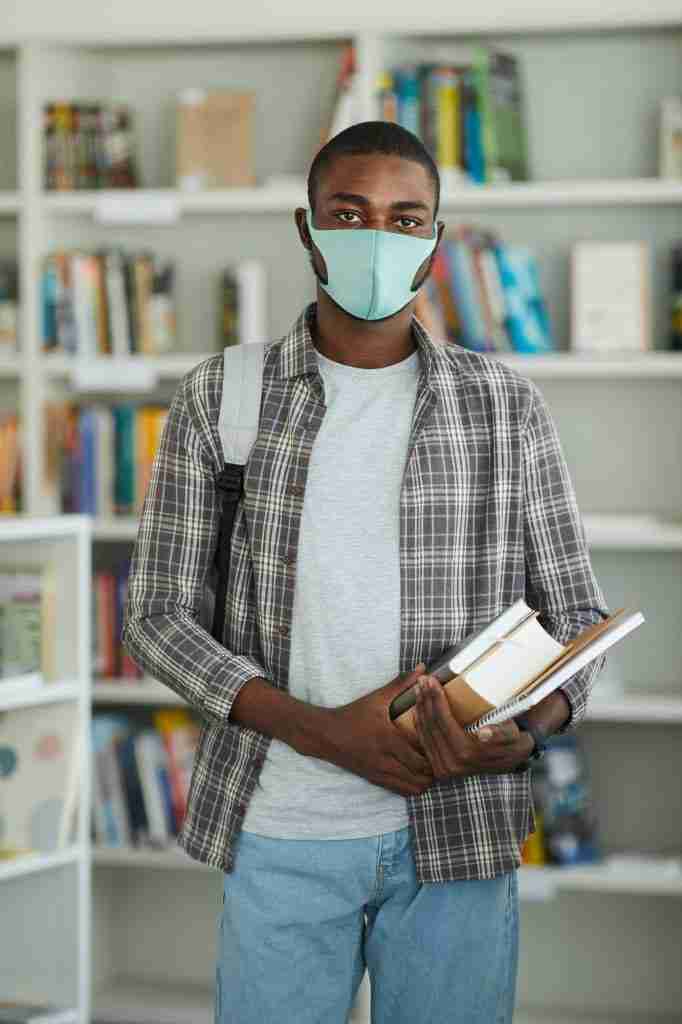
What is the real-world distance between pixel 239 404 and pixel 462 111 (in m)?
1.79

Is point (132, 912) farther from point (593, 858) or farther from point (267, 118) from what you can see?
point (267, 118)

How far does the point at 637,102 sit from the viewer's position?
10.2 feet

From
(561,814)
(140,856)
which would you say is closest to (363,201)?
(561,814)

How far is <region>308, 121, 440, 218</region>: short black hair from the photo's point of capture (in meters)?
1.39

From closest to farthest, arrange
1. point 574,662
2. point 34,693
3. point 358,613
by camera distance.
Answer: point 574,662 → point 358,613 → point 34,693

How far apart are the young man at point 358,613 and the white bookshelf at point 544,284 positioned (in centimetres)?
157

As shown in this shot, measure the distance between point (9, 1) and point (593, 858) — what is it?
2.40 m

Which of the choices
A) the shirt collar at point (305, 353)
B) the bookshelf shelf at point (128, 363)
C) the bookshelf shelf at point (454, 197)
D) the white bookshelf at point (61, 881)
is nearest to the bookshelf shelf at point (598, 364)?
the bookshelf shelf at point (454, 197)

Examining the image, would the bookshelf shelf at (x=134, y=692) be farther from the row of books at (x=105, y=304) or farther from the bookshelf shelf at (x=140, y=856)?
the row of books at (x=105, y=304)

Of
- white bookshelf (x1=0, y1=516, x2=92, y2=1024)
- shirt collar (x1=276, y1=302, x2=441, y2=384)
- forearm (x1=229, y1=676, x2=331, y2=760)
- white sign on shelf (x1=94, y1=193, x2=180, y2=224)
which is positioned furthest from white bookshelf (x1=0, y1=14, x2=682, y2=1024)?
forearm (x1=229, y1=676, x2=331, y2=760)

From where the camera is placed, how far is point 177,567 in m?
1.38

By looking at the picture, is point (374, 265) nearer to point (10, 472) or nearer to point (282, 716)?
point (282, 716)

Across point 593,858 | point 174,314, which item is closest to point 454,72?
point 174,314

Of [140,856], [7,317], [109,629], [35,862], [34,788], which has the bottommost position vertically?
[140,856]
